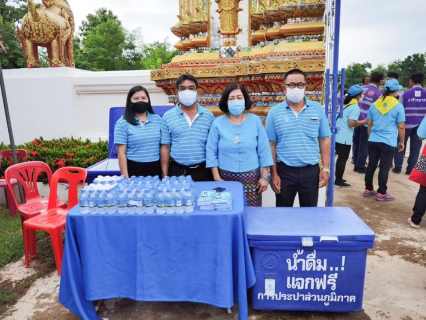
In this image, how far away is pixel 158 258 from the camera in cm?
204

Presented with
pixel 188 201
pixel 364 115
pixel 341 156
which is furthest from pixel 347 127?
pixel 188 201

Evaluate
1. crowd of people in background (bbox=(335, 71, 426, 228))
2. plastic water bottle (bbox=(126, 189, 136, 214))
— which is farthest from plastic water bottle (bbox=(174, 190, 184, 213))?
crowd of people in background (bbox=(335, 71, 426, 228))

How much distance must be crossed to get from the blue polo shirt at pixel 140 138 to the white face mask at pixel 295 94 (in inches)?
43.1

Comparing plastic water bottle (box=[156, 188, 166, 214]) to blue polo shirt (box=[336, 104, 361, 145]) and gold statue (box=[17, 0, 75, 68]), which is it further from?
gold statue (box=[17, 0, 75, 68])

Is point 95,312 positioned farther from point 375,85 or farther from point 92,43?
point 92,43

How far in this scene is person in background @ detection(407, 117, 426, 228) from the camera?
3.43m

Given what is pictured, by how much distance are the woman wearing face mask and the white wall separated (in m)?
3.15

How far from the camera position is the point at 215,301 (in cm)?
201

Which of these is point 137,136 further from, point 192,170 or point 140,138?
point 192,170

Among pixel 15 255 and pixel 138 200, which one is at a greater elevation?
pixel 138 200

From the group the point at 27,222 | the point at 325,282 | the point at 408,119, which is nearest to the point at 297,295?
the point at 325,282

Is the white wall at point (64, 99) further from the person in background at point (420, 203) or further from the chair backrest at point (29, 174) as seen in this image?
the person in background at point (420, 203)

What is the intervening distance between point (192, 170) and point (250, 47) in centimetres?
203

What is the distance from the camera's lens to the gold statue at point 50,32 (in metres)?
5.61
